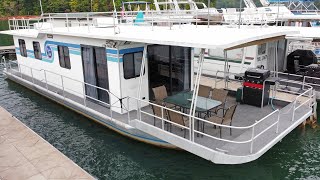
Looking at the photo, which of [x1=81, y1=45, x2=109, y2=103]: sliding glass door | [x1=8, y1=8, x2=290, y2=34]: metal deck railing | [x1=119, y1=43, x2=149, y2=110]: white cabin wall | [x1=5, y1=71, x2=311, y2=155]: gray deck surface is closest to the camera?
[x1=5, y1=71, x2=311, y2=155]: gray deck surface

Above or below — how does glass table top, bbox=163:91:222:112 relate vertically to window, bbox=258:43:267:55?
below

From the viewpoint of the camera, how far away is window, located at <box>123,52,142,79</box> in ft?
31.1

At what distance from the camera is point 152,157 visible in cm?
888

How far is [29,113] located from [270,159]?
369 inches

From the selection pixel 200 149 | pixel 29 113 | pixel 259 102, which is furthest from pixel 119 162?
pixel 29 113

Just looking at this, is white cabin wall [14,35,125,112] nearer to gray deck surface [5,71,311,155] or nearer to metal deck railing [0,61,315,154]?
metal deck railing [0,61,315,154]

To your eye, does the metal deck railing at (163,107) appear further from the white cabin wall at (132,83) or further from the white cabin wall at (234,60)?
the white cabin wall at (234,60)

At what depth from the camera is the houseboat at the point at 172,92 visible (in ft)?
23.6

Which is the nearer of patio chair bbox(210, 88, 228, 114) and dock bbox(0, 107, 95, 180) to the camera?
dock bbox(0, 107, 95, 180)

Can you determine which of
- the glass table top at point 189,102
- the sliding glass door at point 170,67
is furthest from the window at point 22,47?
the glass table top at point 189,102

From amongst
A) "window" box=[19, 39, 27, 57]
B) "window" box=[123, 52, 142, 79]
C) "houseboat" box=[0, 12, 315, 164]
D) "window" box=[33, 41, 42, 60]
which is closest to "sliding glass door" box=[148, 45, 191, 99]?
"houseboat" box=[0, 12, 315, 164]

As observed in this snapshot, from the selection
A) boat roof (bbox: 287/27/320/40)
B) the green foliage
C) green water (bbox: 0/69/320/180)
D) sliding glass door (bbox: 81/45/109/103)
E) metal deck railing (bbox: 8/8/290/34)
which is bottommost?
green water (bbox: 0/69/320/180)

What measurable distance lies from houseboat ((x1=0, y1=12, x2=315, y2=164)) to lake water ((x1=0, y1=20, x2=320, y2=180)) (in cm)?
41

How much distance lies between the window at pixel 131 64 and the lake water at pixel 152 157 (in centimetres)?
209
